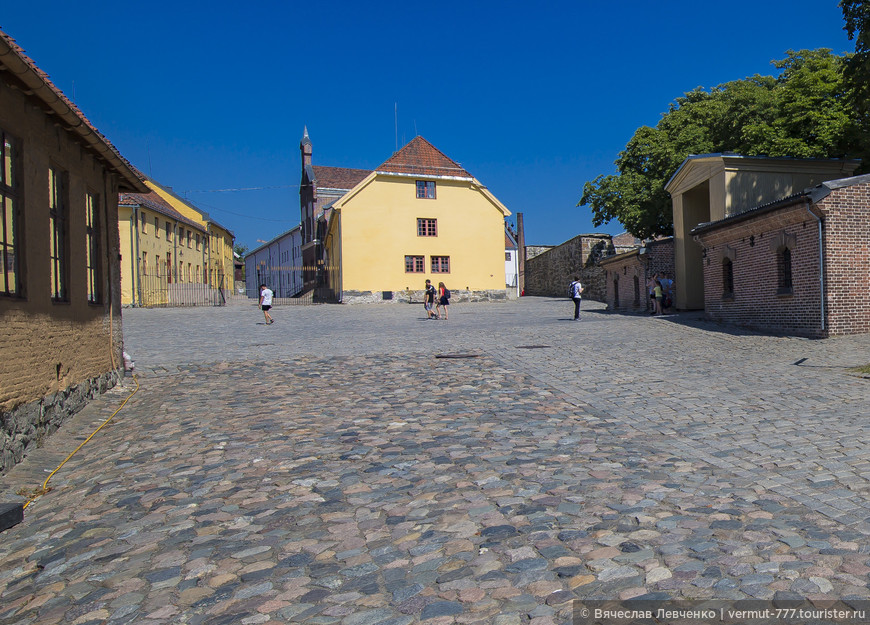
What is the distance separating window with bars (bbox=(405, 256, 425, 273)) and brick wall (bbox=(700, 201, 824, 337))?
2038 cm

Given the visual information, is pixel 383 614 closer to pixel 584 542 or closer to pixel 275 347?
pixel 584 542

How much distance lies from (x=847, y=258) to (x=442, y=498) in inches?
588

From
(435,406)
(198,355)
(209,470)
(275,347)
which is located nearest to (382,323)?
(275,347)

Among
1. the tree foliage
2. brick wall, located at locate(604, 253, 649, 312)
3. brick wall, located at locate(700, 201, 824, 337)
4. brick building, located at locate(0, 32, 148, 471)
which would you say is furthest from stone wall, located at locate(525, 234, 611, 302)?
brick building, located at locate(0, 32, 148, 471)

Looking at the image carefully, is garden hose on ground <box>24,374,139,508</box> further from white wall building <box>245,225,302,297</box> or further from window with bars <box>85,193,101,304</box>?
white wall building <box>245,225,302,297</box>

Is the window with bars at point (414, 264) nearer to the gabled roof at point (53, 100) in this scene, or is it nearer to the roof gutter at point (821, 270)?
the roof gutter at point (821, 270)

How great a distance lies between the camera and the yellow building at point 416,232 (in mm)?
Result: 37969

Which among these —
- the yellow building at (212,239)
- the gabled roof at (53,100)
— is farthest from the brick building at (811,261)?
the yellow building at (212,239)

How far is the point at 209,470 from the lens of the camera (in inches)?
241

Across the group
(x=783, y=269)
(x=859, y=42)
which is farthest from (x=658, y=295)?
(x=859, y=42)

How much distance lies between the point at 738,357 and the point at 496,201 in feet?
95.3

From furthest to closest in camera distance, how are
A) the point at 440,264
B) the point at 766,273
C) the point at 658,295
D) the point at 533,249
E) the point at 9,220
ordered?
1. the point at 533,249
2. the point at 440,264
3. the point at 658,295
4. the point at 766,273
5. the point at 9,220

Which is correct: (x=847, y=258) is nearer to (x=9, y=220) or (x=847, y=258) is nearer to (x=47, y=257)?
(x=47, y=257)

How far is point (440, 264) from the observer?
1558 inches
